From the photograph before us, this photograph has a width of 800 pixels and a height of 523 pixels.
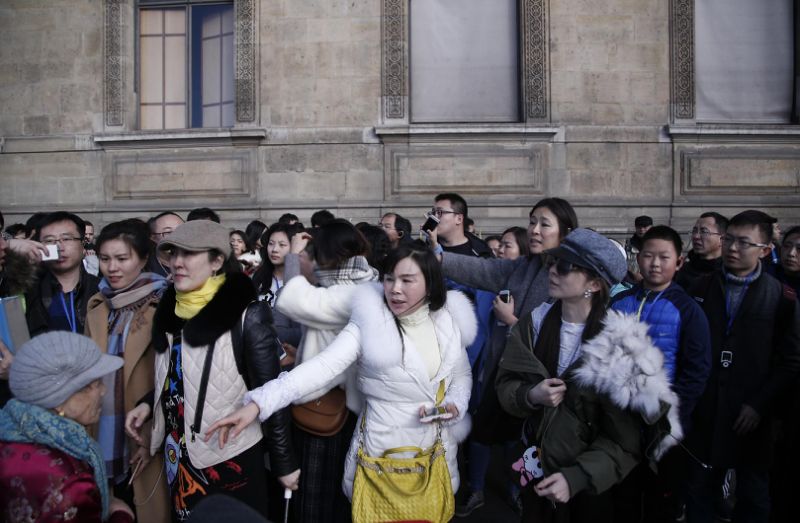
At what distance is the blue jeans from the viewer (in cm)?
447

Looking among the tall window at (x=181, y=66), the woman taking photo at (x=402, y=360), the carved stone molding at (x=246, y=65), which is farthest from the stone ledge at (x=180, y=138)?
the woman taking photo at (x=402, y=360)

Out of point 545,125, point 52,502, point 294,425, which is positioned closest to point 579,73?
point 545,125

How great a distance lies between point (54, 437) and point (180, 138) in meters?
9.38

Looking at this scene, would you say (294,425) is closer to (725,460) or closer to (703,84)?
(725,460)

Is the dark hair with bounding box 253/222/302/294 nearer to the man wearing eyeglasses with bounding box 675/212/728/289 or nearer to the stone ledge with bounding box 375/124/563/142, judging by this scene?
the man wearing eyeglasses with bounding box 675/212/728/289

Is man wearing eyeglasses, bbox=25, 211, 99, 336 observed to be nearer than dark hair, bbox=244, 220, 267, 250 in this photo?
Yes

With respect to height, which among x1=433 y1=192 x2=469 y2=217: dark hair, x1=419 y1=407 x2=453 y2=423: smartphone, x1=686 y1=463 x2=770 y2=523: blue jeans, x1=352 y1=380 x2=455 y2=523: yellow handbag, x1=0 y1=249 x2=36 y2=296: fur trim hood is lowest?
x1=686 y1=463 x2=770 y2=523: blue jeans

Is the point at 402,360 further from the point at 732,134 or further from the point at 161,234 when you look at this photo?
the point at 732,134

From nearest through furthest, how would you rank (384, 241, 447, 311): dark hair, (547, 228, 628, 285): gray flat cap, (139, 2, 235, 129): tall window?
1. (547, 228, 628, 285): gray flat cap
2. (384, 241, 447, 311): dark hair
3. (139, 2, 235, 129): tall window

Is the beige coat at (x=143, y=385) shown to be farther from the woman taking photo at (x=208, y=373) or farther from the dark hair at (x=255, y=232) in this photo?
the dark hair at (x=255, y=232)

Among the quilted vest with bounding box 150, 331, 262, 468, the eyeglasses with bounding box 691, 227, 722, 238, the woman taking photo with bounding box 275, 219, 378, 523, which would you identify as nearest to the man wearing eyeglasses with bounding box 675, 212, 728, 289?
the eyeglasses with bounding box 691, 227, 722, 238

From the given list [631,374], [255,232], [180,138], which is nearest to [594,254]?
[631,374]

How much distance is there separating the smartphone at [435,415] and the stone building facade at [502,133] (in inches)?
296

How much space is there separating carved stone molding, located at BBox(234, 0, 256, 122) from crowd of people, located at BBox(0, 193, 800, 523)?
7.14 metres
